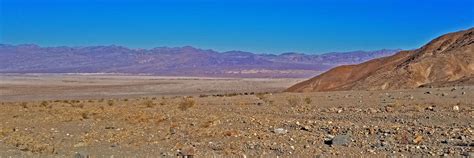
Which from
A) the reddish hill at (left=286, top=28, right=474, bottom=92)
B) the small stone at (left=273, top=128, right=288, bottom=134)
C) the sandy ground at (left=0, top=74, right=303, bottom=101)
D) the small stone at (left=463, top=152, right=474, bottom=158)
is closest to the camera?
the small stone at (left=463, top=152, right=474, bottom=158)

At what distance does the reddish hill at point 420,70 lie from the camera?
143ft

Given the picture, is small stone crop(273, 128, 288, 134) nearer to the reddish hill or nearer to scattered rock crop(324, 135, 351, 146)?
scattered rock crop(324, 135, 351, 146)

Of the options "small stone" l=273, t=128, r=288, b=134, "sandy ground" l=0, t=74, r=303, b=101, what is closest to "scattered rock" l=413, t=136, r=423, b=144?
"small stone" l=273, t=128, r=288, b=134

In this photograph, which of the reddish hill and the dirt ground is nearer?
the dirt ground

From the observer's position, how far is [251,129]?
15.4 metres

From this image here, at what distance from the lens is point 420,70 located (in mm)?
44656

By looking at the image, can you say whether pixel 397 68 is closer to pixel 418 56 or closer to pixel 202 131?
pixel 418 56

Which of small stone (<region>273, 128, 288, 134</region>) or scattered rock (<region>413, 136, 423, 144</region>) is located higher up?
scattered rock (<region>413, 136, 423, 144</region>)

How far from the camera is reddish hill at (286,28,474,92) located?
43625 millimetres

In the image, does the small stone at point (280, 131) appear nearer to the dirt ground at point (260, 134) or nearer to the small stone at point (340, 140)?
the dirt ground at point (260, 134)

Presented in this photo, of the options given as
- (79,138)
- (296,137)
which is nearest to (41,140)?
(79,138)

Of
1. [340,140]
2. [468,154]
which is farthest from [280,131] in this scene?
[468,154]

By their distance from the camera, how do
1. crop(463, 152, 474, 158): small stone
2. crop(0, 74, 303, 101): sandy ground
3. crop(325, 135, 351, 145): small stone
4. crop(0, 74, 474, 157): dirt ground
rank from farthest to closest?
crop(0, 74, 303, 101): sandy ground, crop(325, 135, 351, 145): small stone, crop(0, 74, 474, 157): dirt ground, crop(463, 152, 474, 158): small stone

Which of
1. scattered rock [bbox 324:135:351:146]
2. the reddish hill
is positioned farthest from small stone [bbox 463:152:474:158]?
the reddish hill
